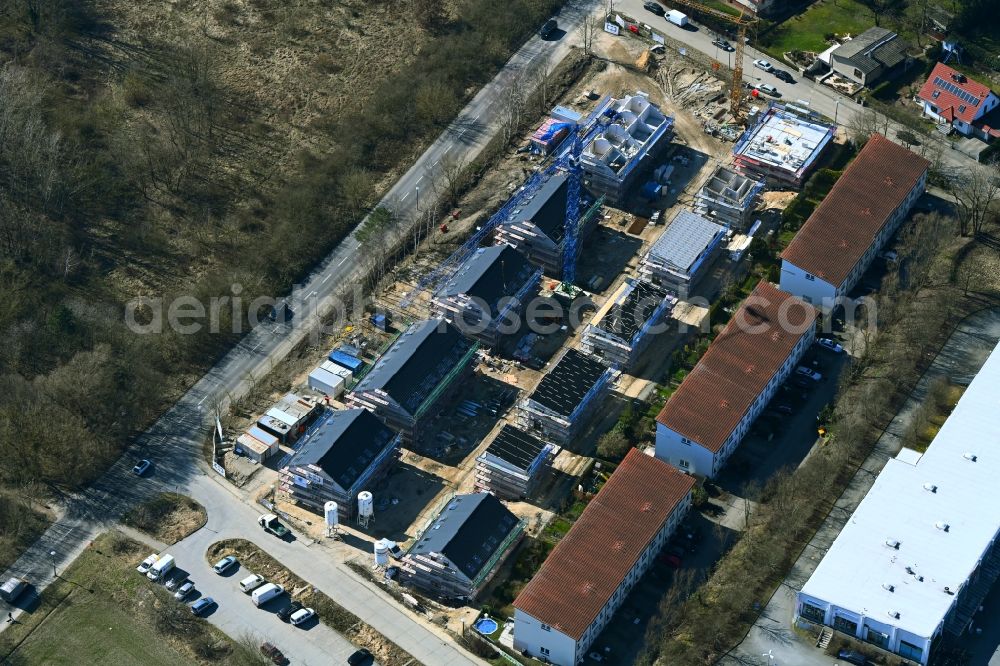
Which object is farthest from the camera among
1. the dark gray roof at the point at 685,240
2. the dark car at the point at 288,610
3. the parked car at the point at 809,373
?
the dark gray roof at the point at 685,240

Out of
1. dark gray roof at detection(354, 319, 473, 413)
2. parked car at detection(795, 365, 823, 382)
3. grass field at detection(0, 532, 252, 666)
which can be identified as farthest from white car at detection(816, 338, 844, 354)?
grass field at detection(0, 532, 252, 666)

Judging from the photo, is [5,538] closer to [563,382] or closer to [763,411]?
[563,382]

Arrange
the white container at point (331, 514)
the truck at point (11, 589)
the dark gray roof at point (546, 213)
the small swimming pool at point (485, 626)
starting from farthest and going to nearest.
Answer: the dark gray roof at point (546, 213), the white container at point (331, 514), the truck at point (11, 589), the small swimming pool at point (485, 626)

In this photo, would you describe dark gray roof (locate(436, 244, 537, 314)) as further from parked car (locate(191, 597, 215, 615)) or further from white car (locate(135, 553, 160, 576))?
parked car (locate(191, 597, 215, 615))

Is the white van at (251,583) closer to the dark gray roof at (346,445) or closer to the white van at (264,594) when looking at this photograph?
the white van at (264,594)

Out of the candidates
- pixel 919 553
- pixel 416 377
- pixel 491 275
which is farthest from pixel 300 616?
pixel 919 553

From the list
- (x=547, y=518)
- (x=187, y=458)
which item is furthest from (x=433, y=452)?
(x=187, y=458)

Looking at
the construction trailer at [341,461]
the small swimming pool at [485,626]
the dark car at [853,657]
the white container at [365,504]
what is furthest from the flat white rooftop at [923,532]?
the construction trailer at [341,461]

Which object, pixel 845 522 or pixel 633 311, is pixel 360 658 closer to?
pixel 845 522
